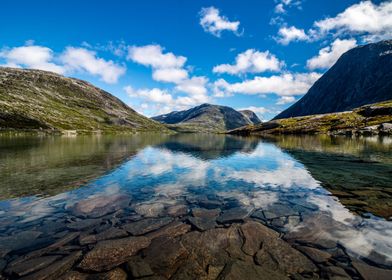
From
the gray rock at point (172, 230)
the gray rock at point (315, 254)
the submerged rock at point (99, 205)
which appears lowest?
the gray rock at point (315, 254)

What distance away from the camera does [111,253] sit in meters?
14.6

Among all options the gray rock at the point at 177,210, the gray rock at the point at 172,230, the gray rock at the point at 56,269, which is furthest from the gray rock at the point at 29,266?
the gray rock at the point at 177,210

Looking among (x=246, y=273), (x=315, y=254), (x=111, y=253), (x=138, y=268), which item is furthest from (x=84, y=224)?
(x=315, y=254)

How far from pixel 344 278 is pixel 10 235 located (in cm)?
2000

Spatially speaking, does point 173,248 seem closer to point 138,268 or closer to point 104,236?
point 138,268

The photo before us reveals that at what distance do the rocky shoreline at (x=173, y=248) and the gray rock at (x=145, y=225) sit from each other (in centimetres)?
7

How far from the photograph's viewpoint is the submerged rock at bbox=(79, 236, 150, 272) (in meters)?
13.4

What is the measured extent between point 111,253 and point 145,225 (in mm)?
4403

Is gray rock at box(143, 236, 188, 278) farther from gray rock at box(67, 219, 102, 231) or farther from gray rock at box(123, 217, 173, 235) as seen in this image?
gray rock at box(67, 219, 102, 231)

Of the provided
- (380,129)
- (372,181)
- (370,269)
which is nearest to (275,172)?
(372,181)

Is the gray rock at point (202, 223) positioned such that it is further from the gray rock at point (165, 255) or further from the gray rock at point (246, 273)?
the gray rock at point (246, 273)

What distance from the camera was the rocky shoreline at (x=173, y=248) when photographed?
42.2ft

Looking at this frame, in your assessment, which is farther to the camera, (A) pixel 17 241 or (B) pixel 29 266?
(A) pixel 17 241

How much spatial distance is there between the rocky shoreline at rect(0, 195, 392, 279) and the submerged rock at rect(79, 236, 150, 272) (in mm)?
50
